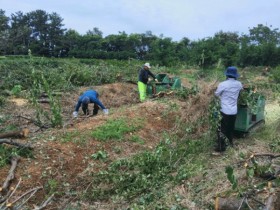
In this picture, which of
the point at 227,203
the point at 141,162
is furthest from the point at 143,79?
the point at 227,203

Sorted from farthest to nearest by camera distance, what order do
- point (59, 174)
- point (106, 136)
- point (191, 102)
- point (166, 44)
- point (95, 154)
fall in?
point (166, 44), point (191, 102), point (106, 136), point (95, 154), point (59, 174)


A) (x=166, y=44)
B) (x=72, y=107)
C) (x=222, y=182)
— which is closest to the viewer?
(x=222, y=182)

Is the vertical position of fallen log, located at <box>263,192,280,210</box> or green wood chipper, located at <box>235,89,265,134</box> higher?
green wood chipper, located at <box>235,89,265,134</box>

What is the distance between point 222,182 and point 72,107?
7.97 metres

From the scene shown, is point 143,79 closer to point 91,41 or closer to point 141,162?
point 141,162

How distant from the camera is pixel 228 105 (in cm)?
720

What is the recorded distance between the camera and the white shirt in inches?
283

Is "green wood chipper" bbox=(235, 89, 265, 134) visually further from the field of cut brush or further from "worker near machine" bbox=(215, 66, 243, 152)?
"worker near machine" bbox=(215, 66, 243, 152)

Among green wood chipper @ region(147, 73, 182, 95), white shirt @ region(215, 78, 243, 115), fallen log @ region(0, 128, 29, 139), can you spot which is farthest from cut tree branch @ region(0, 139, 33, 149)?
green wood chipper @ region(147, 73, 182, 95)

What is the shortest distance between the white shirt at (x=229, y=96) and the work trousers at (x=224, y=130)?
11 centimetres

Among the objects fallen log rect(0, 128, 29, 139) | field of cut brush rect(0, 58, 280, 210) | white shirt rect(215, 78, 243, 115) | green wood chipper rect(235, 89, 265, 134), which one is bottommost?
field of cut brush rect(0, 58, 280, 210)

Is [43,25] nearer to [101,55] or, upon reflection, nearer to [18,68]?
[101,55]

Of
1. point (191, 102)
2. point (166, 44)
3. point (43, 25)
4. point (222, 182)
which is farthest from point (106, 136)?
point (43, 25)

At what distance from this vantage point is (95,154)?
21.8ft
